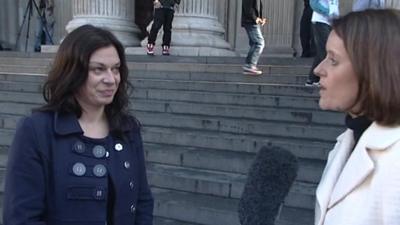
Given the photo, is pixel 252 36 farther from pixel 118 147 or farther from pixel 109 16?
pixel 118 147

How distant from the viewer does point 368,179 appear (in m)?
1.26

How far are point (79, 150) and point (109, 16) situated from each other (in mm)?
10745

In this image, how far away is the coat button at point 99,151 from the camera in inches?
73.0

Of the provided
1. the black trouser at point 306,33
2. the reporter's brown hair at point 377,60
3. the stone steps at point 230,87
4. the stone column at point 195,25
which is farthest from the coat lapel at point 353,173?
the stone column at point 195,25

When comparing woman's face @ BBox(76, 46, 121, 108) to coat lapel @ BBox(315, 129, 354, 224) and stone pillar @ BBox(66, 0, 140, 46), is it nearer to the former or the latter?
coat lapel @ BBox(315, 129, 354, 224)

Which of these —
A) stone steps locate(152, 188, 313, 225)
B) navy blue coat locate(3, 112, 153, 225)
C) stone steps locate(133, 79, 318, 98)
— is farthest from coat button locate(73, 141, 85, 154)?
stone steps locate(133, 79, 318, 98)

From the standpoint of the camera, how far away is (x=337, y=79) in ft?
4.45

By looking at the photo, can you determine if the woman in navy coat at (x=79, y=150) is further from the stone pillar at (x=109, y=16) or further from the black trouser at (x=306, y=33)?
the stone pillar at (x=109, y=16)

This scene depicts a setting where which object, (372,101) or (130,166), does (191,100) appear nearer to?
(130,166)

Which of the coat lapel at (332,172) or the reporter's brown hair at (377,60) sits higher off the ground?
the reporter's brown hair at (377,60)

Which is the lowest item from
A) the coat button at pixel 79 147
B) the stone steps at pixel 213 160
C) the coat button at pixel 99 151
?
the stone steps at pixel 213 160

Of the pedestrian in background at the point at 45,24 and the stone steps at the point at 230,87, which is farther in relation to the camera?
the pedestrian in background at the point at 45,24

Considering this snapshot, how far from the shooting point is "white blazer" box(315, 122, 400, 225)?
1.21 m

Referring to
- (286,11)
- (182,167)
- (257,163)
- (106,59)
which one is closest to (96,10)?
(286,11)
